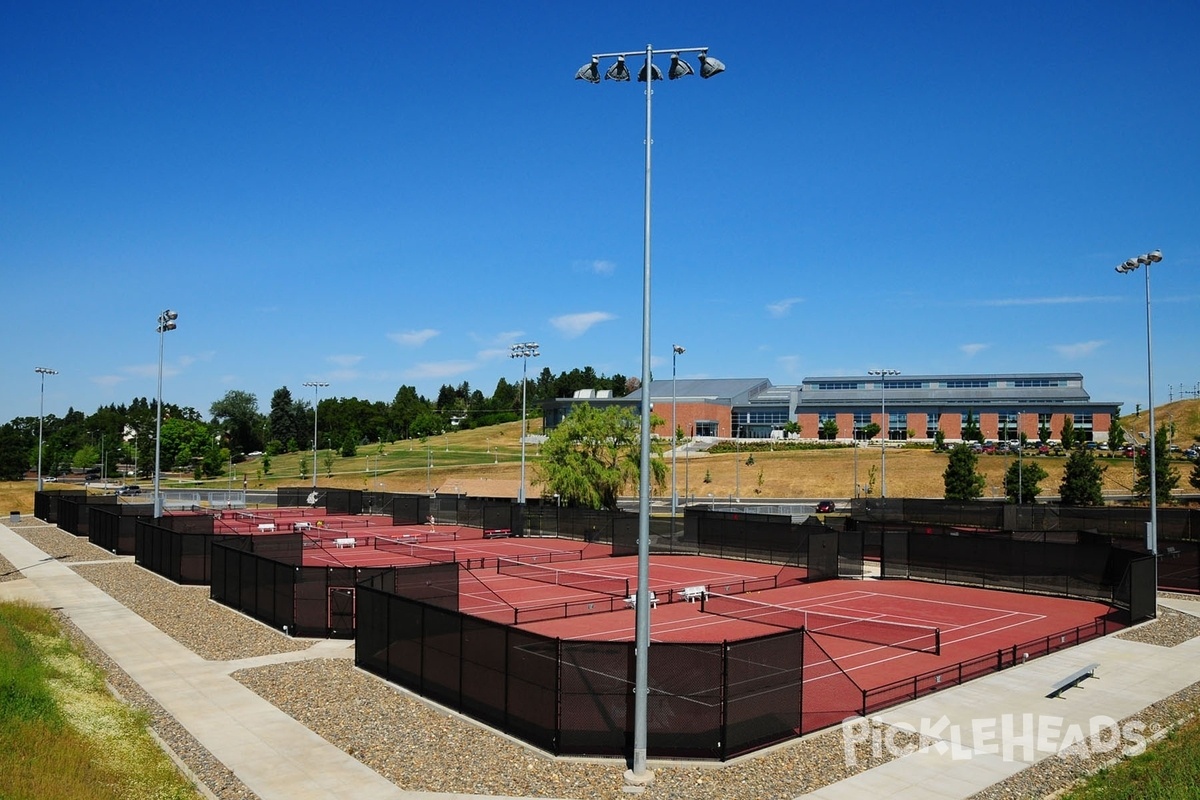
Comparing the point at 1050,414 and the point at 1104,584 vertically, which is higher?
the point at 1050,414

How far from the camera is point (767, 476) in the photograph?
339 ft

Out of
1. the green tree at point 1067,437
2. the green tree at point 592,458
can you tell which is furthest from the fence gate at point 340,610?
the green tree at point 1067,437

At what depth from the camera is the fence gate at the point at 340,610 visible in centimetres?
2642

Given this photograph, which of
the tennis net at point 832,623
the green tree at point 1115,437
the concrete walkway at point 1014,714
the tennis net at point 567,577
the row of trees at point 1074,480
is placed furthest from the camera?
the green tree at point 1115,437

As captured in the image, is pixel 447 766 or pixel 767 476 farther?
pixel 767 476

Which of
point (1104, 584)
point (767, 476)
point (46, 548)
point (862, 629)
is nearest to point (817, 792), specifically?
point (862, 629)

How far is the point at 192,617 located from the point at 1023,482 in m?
71.9

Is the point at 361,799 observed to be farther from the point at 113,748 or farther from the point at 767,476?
the point at 767,476

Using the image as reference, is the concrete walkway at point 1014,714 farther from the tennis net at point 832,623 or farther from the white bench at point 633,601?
the white bench at point 633,601

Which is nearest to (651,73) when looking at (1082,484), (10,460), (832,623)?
(832,623)

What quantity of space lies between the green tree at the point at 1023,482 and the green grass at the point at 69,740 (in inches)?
2546

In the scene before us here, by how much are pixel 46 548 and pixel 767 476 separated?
239ft

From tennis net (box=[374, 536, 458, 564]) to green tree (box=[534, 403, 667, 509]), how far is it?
17.7 m

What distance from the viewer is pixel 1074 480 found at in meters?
71.8
